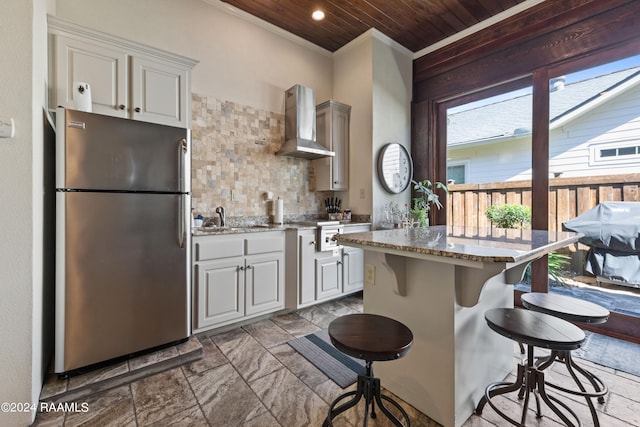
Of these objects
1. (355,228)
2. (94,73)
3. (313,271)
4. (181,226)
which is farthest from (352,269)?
(94,73)

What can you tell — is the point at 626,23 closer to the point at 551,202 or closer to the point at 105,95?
the point at 551,202

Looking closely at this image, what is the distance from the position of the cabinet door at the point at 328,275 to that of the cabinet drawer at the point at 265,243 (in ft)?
1.53

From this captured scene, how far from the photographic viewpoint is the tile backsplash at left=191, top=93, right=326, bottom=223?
2.90 metres

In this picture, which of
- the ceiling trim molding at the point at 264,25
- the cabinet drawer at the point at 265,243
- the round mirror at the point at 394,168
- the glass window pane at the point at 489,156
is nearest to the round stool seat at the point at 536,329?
the cabinet drawer at the point at 265,243

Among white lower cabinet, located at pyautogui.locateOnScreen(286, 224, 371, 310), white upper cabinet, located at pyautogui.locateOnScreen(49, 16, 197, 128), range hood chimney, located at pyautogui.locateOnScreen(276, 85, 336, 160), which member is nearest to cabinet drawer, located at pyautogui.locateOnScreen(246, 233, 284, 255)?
white lower cabinet, located at pyautogui.locateOnScreen(286, 224, 371, 310)

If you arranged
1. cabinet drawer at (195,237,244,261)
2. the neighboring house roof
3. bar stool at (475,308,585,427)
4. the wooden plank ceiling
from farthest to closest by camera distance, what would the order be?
the wooden plank ceiling
the neighboring house roof
cabinet drawer at (195,237,244,261)
bar stool at (475,308,585,427)

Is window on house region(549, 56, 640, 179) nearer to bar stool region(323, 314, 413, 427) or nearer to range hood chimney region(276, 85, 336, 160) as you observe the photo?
range hood chimney region(276, 85, 336, 160)

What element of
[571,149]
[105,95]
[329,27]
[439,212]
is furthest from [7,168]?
[571,149]

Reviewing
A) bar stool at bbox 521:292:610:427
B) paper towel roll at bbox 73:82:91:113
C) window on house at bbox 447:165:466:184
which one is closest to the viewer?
bar stool at bbox 521:292:610:427

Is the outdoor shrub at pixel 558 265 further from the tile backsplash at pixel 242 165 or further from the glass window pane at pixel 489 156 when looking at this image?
the tile backsplash at pixel 242 165

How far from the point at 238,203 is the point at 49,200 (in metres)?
1.56

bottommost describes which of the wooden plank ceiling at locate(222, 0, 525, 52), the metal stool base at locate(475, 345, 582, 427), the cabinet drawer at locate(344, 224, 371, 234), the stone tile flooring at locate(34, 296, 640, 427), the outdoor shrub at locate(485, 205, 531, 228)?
the stone tile flooring at locate(34, 296, 640, 427)

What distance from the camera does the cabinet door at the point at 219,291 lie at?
7.72 ft

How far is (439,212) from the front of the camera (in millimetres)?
3828
